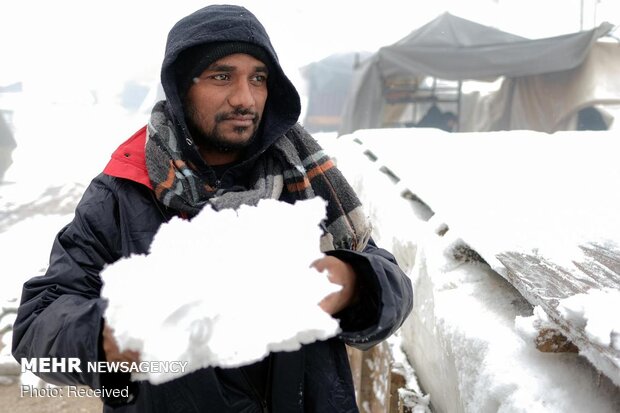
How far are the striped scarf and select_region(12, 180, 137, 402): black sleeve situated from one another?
0.50ft

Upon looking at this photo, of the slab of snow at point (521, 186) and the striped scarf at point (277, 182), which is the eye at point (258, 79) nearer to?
the striped scarf at point (277, 182)

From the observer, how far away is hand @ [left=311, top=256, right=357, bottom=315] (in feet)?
2.86

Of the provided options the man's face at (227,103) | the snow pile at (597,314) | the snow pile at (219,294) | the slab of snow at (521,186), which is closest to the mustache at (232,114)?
the man's face at (227,103)

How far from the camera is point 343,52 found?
1609 cm

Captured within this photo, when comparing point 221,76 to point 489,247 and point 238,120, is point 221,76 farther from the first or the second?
point 489,247

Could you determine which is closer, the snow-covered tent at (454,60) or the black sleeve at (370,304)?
the black sleeve at (370,304)

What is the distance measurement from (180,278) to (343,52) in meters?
16.4

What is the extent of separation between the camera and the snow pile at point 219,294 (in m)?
0.72

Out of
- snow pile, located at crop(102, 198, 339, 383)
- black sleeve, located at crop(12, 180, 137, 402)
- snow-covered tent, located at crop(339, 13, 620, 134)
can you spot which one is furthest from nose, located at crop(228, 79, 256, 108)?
snow-covered tent, located at crop(339, 13, 620, 134)

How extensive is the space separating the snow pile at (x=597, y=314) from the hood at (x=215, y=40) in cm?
87

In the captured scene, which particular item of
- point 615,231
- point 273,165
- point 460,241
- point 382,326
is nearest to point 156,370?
point 382,326

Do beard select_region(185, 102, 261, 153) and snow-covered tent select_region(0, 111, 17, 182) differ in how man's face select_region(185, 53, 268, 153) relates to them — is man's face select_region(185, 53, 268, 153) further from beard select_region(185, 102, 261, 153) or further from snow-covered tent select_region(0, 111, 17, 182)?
snow-covered tent select_region(0, 111, 17, 182)

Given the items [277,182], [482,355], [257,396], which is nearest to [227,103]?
[277,182]

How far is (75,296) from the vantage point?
0.98m
